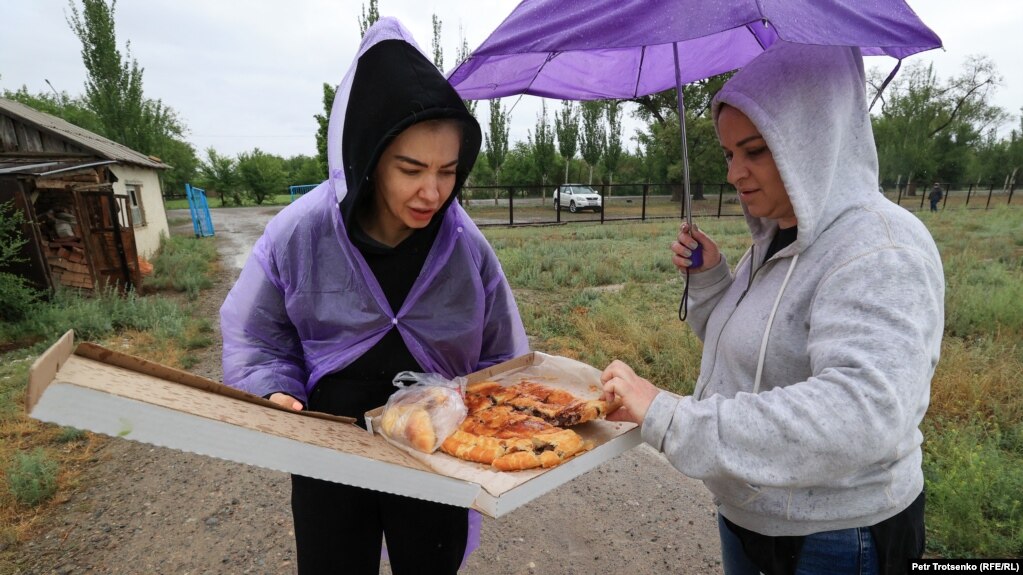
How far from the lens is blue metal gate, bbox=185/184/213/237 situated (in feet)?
66.5

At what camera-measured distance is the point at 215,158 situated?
185 feet

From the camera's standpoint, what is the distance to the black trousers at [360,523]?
1869mm

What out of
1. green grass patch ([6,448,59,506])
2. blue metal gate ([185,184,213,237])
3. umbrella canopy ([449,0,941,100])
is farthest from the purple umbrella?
blue metal gate ([185,184,213,237])

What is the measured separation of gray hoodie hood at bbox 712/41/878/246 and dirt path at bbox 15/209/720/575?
7.80 ft

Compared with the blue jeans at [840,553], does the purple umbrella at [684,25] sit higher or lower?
higher

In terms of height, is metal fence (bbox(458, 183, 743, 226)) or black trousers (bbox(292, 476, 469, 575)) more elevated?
black trousers (bbox(292, 476, 469, 575))

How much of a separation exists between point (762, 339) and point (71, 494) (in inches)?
182

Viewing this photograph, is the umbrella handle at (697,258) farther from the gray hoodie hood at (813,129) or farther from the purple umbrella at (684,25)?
the gray hoodie hood at (813,129)

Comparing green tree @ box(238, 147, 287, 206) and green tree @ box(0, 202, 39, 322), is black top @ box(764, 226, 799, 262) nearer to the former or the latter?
green tree @ box(0, 202, 39, 322)

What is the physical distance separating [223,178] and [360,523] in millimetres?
62231

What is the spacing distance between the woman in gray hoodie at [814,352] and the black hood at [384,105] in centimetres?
87

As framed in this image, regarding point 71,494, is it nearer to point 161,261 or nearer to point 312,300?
point 312,300

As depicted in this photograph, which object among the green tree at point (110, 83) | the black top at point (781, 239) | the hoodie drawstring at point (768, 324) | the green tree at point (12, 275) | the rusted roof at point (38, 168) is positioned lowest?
the green tree at point (12, 275)

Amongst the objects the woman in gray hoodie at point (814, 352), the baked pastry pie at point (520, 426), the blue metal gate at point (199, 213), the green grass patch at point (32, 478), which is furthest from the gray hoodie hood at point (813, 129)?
the blue metal gate at point (199, 213)
